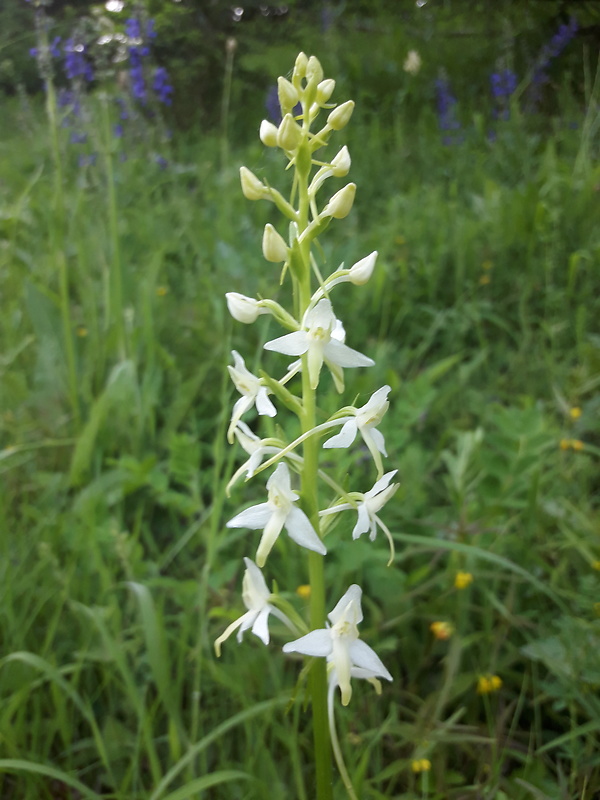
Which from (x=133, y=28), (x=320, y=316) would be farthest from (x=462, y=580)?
(x=133, y=28)

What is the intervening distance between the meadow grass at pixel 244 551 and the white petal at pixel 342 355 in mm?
459

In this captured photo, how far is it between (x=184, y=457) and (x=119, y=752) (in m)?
0.63

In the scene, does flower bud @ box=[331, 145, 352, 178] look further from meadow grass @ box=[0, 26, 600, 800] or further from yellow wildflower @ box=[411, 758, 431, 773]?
yellow wildflower @ box=[411, 758, 431, 773]

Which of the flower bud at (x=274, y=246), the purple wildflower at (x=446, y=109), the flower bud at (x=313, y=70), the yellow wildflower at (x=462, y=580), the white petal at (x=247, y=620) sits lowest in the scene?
the yellow wildflower at (x=462, y=580)

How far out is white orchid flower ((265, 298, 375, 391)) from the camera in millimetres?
830

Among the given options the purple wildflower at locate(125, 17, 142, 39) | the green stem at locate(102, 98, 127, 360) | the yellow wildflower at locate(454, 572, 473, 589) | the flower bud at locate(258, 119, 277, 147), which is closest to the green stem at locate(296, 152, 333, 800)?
the flower bud at locate(258, 119, 277, 147)

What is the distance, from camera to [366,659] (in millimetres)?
835

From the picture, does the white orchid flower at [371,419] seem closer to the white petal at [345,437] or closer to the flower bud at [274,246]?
the white petal at [345,437]

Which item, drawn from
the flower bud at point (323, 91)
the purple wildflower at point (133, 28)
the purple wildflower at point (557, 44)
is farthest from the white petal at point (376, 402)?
the purple wildflower at point (557, 44)

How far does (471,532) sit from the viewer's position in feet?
4.46

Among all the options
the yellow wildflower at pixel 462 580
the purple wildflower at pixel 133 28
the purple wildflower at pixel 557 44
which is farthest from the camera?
the purple wildflower at pixel 557 44

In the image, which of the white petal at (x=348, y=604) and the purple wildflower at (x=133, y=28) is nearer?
the white petal at (x=348, y=604)

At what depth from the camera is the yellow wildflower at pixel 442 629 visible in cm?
123

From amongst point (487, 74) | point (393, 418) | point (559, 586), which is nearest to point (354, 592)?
point (559, 586)
